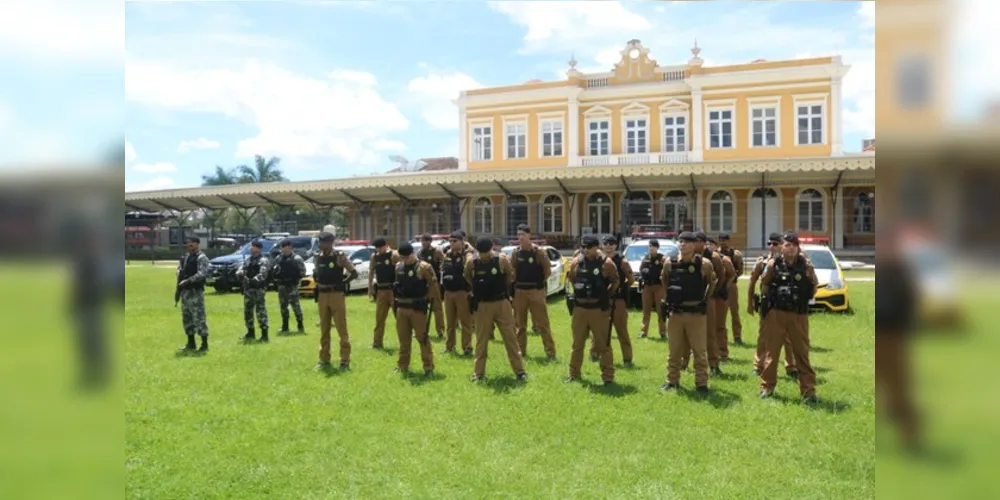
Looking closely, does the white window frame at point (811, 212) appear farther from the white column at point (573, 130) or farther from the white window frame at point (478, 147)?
the white window frame at point (478, 147)

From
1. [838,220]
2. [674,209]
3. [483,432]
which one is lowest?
[483,432]

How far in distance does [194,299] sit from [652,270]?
24.8 feet

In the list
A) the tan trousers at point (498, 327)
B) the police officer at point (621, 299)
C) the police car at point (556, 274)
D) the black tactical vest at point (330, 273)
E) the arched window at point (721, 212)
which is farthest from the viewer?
the arched window at point (721, 212)

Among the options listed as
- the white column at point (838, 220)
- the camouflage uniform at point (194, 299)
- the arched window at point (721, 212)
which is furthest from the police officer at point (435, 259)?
the arched window at point (721, 212)

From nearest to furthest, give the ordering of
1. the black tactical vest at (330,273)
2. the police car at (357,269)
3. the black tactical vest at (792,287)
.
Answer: the black tactical vest at (792,287) < the black tactical vest at (330,273) < the police car at (357,269)

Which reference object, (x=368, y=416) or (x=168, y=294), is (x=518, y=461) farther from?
(x=168, y=294)

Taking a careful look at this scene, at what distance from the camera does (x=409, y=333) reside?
8.88 meters

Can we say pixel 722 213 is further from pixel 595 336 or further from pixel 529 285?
pixel 595 336

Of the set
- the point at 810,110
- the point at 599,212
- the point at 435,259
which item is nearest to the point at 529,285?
the point at 435,259

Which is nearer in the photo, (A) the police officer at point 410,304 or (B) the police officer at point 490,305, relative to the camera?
(B) the police officer at point 490,305

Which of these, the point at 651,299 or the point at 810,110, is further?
the point at 810,110

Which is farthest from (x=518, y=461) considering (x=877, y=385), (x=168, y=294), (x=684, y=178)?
(x=684, y=178)

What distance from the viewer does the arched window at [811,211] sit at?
94.9 feet

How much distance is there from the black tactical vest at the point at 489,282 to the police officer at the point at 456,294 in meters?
1.76
